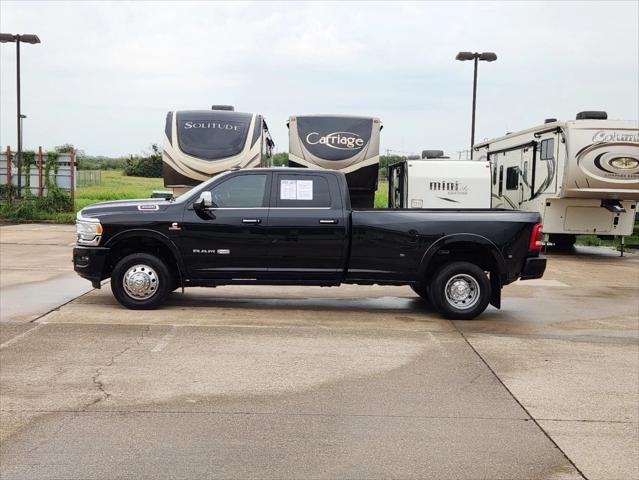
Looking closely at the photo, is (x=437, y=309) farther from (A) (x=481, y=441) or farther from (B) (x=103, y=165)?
(B) (x=103, y=165)

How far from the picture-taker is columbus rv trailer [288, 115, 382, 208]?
19016mm

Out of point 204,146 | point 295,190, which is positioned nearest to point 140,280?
point 295,190

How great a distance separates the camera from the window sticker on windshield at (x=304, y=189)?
9.59 m

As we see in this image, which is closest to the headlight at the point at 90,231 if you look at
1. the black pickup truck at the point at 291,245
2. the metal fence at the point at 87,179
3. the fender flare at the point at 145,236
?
the black pickup truck at the point at 291,245

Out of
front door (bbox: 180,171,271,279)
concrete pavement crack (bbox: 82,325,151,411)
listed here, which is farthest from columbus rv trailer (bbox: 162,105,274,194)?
concrete pavement crack (bbox: 82,325,151,411)

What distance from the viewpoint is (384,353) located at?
7.51 meters

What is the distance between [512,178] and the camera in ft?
66.7

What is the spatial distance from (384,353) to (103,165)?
341 feet

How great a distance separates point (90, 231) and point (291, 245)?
2578 millimetres

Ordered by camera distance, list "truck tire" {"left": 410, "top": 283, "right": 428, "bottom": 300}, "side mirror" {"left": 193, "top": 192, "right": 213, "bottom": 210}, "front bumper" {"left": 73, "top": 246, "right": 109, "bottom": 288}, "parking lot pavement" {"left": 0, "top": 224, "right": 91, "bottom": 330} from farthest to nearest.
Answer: "truck tire" {"left": 410, "top": 283, "right": 428, "bottom": 300}, "front bumper" {"left": 73, "top": 246, "right": 109, "bottom": 288}, "side mirror" {"left": 193, "top": 192, "right": 213, "bottom": 210}, "parking lot pavement" {"left": 0, "top": 224, "right": 91, "bottom": 330}

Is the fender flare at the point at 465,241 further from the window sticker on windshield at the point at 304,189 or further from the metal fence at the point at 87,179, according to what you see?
the metal fence at the point at 87,179

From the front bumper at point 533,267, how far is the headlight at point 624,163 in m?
8.19

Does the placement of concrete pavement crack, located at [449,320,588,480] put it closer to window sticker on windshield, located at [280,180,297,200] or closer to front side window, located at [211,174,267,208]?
window sticker on windshield, located at [280,180,297,200]

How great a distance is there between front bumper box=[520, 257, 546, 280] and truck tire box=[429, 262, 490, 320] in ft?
1.78
